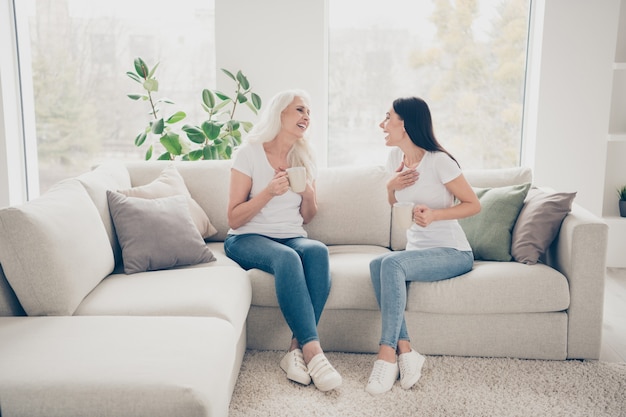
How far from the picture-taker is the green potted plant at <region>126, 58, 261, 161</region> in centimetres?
379

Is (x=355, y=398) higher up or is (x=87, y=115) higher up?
(x=87, y=115)

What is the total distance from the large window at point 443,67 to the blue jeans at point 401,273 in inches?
77.0

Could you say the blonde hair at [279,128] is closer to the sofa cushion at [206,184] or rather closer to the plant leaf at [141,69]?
the sofa cushion at [206,184]

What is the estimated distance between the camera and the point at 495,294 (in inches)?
105

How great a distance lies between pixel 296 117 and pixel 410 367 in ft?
3.86

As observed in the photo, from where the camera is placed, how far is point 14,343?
1895mm

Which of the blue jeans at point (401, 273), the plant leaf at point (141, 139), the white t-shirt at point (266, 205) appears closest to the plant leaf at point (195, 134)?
the plant leaf at point (141, 139)

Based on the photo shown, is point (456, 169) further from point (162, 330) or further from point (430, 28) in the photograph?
point (430, 28)

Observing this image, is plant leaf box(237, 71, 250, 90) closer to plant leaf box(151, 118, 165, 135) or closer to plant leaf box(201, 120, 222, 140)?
plant leaf box(201, 120, 222, 140)

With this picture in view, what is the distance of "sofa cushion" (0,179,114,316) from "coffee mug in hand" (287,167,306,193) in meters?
0.80

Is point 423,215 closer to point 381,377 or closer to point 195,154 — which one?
point 381,377

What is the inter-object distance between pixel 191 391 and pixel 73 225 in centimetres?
94

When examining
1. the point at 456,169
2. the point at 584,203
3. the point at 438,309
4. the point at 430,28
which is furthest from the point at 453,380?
the point at 430,28

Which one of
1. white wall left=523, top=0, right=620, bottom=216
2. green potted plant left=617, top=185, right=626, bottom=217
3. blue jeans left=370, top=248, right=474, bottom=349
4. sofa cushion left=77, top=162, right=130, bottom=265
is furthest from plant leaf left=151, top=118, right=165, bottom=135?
green potted plant left=617, top=185, right=626, bottom=217
